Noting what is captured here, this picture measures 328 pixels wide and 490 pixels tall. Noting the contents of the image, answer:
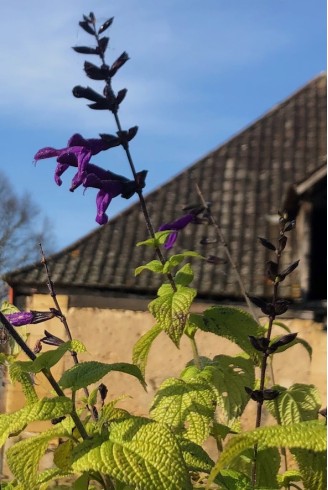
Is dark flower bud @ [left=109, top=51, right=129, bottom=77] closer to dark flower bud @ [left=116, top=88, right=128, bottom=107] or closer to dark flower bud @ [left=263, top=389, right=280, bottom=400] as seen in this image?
dark flower bud @ [left=116, top=88, right=128, bottom=107]

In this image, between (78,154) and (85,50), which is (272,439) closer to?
(78,154)

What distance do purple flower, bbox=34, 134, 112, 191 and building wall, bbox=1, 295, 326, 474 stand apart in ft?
22.5

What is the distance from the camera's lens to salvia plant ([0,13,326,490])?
1.34 meters

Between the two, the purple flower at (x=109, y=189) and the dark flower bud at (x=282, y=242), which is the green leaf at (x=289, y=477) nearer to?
the dark flower bud at (x=282, y=242)

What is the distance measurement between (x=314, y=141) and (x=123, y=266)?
356cm

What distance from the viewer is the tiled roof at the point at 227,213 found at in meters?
9.94

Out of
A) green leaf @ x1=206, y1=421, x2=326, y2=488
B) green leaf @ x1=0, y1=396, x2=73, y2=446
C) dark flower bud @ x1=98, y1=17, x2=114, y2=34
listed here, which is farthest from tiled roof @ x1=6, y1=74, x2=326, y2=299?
green leaf @ x1=206, y1=421, x2=326, y2=488

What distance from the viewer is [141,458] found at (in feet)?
4.46

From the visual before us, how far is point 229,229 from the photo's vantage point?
1073cm

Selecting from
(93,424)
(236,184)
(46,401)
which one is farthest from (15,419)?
(236,184)

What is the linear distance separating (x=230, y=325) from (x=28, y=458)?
1.69ft

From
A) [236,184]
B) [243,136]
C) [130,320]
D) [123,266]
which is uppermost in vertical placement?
[243,136]

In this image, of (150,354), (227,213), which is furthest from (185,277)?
(227,213)

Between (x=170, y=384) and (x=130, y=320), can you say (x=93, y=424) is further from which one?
(x=130, y=320)
